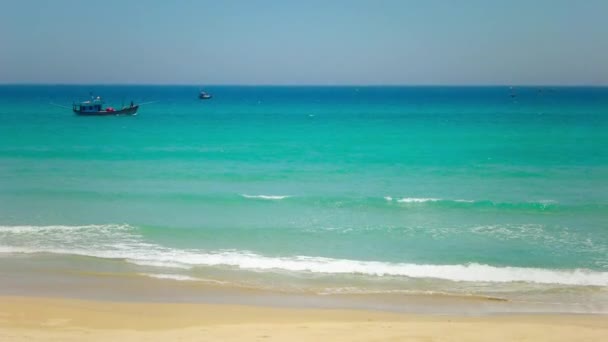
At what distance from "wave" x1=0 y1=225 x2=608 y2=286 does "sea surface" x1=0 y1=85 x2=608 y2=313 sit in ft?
0.15

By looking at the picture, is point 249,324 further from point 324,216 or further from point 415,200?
point 415,200

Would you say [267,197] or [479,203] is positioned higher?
[479,203]

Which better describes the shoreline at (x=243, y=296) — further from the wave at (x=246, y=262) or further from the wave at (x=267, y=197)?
the wave at (x=267, y=197)

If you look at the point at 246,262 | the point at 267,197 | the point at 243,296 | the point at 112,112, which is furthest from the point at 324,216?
the point at 112,112

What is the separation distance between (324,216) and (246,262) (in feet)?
17.3

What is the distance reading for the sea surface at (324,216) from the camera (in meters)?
13.2

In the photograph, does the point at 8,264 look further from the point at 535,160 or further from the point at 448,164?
the point at 535,160

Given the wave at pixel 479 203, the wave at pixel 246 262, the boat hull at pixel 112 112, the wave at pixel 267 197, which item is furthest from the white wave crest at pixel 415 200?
the boat hull at pixel 112 112

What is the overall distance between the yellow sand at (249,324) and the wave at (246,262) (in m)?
2.58

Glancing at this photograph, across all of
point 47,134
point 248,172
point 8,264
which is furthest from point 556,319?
point 47,134

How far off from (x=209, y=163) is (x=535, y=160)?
1584 centimetres

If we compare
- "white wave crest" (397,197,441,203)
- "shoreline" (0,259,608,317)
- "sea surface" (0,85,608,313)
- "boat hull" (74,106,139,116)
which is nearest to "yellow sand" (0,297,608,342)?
"shoreline" (0,259,608,317)

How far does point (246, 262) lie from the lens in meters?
14.1

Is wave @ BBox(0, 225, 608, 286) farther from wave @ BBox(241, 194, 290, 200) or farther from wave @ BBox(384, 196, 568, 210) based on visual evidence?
wave @ BBox(384, 196, 568, 210)
